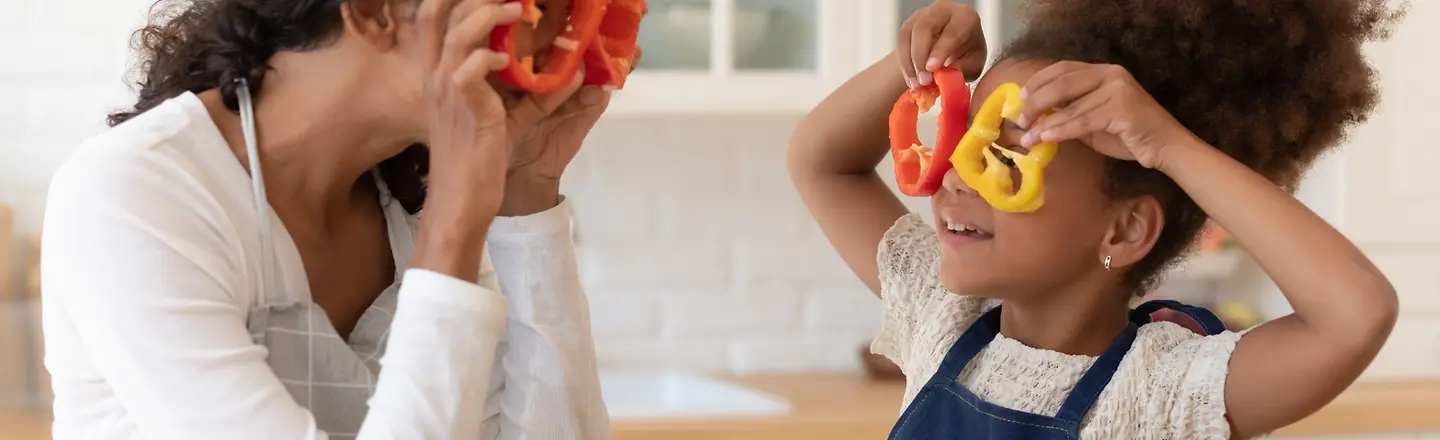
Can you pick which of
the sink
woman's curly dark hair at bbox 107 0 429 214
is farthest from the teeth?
the sink

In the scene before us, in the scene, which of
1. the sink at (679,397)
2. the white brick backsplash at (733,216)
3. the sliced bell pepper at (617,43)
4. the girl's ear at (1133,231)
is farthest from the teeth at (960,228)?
the white brick backsplash at (733,216)

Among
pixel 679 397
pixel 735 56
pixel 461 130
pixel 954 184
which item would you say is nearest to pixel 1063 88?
pixel 954 184

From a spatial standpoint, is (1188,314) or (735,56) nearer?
(1188,314)

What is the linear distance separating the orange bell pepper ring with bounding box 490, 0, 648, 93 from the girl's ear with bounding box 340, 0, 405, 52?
9cm

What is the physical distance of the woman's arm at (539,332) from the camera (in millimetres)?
1156

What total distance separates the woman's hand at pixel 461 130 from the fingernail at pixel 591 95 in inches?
7.5

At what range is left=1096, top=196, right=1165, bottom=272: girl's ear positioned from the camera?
1.18 metres

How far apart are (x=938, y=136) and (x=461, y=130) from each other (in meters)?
0.45

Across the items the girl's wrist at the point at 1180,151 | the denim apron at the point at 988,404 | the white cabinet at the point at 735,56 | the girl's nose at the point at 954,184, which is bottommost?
the denim apron at the point at 988,404

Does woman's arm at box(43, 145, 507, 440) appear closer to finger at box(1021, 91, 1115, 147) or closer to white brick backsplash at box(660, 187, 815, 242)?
finger at box(1021, 91, 1115, 147)

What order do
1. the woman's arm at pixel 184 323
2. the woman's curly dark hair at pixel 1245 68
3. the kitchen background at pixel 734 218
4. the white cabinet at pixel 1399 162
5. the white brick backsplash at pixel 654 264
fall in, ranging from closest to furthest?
the woman's arm at pixel 184 323 → the woman's curly dark hair at pixel 1245 68 → the kitchen background at pixel 734 218 → the white cabinet at pixel 1399 162 → the white brick backsplash at pixel 654 264

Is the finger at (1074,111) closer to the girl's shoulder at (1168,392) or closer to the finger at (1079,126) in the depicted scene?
the finger at (1079,126)

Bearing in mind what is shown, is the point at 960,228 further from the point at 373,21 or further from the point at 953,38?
the point at 373,21

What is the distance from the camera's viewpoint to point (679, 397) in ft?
8.32
